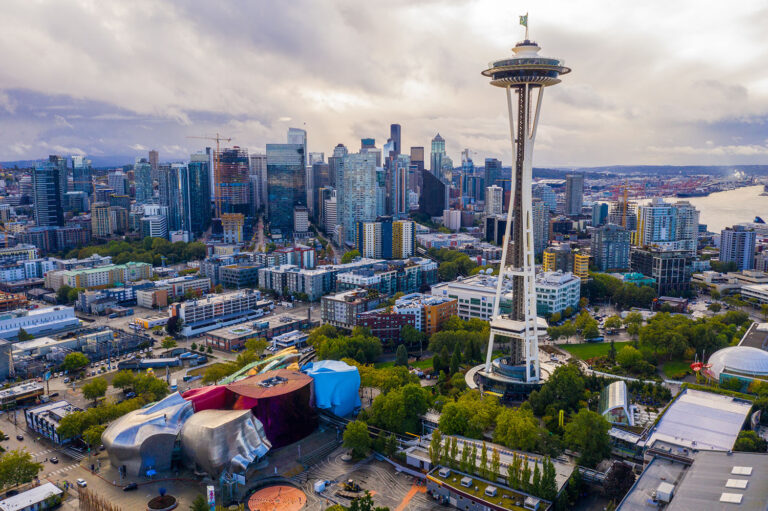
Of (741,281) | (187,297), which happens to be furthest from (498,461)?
(741,281)

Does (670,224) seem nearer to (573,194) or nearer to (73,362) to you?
(573,194)

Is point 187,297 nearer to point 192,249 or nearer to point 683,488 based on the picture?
point 192,249

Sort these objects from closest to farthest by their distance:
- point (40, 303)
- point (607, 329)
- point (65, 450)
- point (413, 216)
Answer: point (65, 450), point (607, 329), point (40, 303), point (413, 216)

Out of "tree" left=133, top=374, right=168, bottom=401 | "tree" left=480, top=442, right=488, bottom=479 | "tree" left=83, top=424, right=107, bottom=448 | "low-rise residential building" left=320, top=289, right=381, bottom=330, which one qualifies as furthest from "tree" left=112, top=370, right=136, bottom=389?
"tree" left=480, top=442, right=488, bottom=479

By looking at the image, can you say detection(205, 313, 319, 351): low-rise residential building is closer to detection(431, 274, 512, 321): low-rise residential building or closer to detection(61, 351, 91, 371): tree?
detection(61, 351, 91, 371): tree

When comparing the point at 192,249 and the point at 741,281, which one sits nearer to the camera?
the point at 741,281

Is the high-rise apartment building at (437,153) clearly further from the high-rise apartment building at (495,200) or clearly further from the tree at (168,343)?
the tree at (168,343)

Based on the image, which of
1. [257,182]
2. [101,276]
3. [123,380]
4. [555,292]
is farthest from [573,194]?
[123,380]

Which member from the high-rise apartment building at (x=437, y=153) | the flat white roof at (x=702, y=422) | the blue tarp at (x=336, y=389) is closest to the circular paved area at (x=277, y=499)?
the blue tarp at (x=336, y=389)
